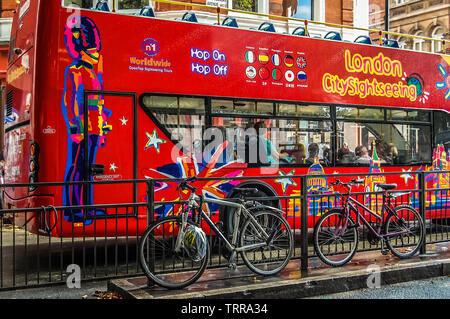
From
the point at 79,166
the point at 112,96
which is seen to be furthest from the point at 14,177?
the point at 112,96

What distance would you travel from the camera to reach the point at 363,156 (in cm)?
1070

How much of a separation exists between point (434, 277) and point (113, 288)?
13.2 ft

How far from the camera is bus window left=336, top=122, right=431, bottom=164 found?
34.3ft

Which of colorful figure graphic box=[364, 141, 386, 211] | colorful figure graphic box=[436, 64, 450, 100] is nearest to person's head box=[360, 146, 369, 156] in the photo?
colorful figure graphic box=[364, 141, 386, 211]

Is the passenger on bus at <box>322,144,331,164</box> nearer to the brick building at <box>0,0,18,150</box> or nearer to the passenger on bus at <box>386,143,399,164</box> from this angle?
the passenger on bus at <box>386,143,399,164</box>

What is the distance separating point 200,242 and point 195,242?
0.06 meters

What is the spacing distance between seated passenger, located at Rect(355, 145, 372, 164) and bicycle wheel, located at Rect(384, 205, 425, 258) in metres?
3.05

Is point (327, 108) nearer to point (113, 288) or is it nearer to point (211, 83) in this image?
point (211, 83)

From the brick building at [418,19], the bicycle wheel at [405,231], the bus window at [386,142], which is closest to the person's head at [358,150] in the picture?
the bus window at [386,142]

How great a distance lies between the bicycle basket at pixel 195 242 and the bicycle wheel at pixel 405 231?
9.41 ft

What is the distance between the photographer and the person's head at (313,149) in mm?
10008

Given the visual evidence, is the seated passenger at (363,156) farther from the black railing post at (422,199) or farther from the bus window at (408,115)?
the black railing post at (422,199)

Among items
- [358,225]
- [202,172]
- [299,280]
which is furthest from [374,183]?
[299,280]

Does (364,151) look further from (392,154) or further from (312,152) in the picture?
(312,152)
